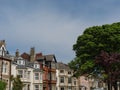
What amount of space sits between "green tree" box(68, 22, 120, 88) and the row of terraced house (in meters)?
11.7

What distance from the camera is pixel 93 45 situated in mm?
64250

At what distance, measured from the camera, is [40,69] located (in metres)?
88.2

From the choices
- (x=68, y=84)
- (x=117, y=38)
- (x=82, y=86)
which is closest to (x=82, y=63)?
(x=117, y=38)

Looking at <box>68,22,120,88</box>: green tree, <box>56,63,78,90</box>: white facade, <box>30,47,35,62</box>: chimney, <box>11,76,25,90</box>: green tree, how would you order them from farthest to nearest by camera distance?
<box>56,63,78,90</box>: white facade → <box>30,47,35,62</box>: chimney → <box>11,76,25,90</box>: green tree → <box>68,22,120,88</box>: green tree

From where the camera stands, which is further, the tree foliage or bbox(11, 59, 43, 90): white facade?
bbox(11, 59, 43, 90): white facade

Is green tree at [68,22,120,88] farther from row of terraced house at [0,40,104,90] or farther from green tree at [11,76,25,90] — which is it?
green tree at [11,76,25,90]

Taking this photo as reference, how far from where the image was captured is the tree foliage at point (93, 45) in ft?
207

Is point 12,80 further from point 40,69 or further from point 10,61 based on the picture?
point 40,69

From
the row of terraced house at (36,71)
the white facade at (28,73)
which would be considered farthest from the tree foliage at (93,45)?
the white facade at (28,73)

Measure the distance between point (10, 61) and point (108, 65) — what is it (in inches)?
1241

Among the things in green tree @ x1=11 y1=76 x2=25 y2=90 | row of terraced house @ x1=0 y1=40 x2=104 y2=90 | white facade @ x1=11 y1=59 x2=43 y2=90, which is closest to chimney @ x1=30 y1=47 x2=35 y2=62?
row of terraced house @ x1=0 y1=40 x2=104 y2=90

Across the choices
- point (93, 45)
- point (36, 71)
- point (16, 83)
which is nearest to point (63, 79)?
point (36, 71)

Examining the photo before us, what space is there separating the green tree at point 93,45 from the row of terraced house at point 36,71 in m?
11.7

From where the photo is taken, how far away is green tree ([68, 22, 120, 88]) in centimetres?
6306
